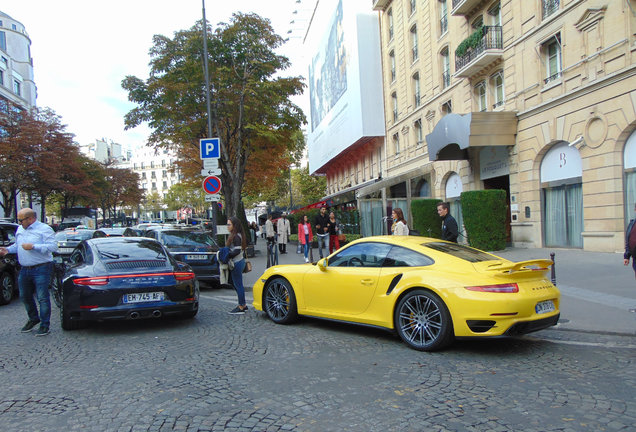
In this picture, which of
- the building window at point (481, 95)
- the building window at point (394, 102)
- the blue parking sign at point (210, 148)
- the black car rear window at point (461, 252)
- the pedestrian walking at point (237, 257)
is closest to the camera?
the black car rear window at point (461, 252)

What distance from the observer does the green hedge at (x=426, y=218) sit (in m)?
18.5

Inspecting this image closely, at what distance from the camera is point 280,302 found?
23.1 ft

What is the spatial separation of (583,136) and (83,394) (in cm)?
1484

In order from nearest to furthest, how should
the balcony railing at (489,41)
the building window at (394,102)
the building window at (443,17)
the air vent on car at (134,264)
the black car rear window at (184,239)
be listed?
1. the air vent on car at (134,264)
2. the black car rear window at (184,239)
3. the balcony railing at (489,41)
4. the building window at (443,17)
5. the building window at (394,102)

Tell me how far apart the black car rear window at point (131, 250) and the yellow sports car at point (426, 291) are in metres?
2.25

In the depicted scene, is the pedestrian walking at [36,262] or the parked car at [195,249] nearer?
the pedestrian walking at [36,262]

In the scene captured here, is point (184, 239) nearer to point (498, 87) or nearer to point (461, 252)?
point (461, 252)

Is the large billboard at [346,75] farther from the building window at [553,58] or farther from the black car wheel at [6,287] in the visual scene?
the black car wheel at [6,287]

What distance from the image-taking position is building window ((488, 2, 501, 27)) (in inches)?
744

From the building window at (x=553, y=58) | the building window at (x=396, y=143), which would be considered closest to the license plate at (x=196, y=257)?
the building window at (x=553, y=58)

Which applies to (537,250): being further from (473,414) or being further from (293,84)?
(473,414)

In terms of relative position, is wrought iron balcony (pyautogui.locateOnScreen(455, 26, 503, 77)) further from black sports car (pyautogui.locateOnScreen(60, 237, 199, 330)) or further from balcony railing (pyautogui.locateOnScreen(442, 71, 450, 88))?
black sports car (pyautogui.locateOnScreen(60, 237, 199, 330))

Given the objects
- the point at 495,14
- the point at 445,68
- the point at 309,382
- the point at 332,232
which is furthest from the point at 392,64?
the point at 309,382

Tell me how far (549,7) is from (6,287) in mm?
17237
